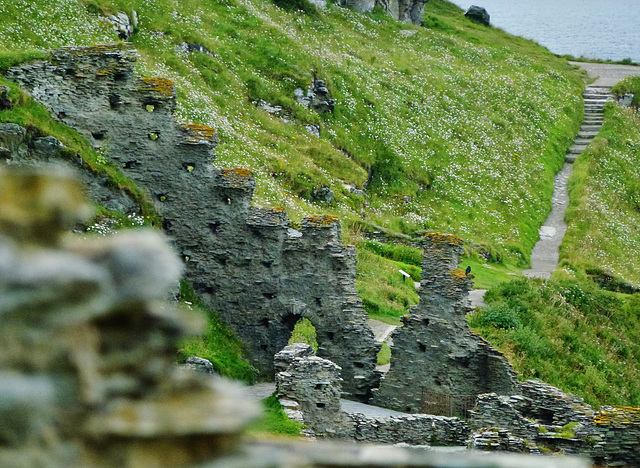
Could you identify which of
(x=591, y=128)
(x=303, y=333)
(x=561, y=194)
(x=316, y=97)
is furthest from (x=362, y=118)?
(x=303, y=333)

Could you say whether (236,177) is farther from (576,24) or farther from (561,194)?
(576,24)

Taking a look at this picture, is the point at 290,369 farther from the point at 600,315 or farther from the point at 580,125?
the point at 580,125

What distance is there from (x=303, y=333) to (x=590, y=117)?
5666 centimetres

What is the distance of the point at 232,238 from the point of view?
28.4m

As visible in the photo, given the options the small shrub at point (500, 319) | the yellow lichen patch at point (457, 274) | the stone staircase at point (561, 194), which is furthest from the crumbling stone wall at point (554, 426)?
the stone staircase at point (561, 194)

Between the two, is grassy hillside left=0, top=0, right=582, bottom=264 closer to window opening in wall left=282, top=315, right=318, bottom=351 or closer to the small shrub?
window opening in wall left=282, top=315, right=318, bottom=351

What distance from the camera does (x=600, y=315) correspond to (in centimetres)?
3822

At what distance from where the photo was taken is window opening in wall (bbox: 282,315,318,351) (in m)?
28.6

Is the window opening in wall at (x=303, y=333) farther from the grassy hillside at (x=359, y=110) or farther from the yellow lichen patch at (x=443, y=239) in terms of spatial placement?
the grassy hillside at (x=359, y=110)

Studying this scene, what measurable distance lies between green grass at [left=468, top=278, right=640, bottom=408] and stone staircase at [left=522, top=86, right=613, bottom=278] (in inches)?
285

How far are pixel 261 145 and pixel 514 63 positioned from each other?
151ft

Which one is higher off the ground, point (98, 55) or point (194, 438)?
point (194, 438)

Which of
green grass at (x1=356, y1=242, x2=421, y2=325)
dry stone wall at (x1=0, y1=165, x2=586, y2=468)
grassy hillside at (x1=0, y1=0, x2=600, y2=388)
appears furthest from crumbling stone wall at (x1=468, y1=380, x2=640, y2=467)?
dry stone wall at (x1=0, y1=165, x2=586, y2=468)

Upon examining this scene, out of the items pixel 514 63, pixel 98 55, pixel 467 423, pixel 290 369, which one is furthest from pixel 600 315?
pixel 514 63
